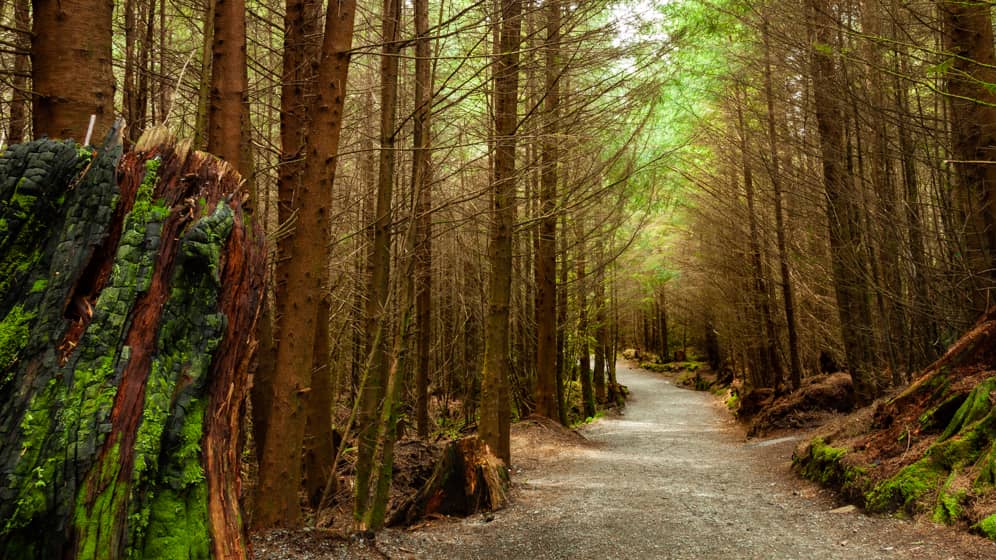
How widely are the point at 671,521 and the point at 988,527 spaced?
7.82 ft

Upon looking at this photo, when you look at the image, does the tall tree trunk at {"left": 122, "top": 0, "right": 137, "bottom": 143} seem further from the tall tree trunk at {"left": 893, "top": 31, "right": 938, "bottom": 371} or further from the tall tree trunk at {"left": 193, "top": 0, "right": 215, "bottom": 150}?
the tall tree trunk at {"left": 893, "top": 31, "right": 938, "bottom": 371}

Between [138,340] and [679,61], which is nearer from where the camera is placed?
[138,340]

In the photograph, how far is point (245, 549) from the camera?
7.48 ft

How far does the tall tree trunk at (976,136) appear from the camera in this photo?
6539 mm

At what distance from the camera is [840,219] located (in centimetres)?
935

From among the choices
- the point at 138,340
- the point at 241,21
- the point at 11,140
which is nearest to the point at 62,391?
the point at 138,340

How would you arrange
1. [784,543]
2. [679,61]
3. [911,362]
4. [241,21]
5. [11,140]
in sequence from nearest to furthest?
[241,21] → [784,543] → [11,140] → [911,362] → [679,61]

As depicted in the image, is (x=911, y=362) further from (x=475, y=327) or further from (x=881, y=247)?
(x=475, y=327)

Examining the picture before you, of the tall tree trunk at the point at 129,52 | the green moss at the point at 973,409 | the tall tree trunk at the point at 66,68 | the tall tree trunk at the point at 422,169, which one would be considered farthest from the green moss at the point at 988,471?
the tall tree trunk at the point at 129,52

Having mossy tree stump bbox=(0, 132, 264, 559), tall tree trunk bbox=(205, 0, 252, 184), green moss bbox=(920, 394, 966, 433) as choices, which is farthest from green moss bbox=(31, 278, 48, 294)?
green moss bbox=(920, 394, 966, 433)

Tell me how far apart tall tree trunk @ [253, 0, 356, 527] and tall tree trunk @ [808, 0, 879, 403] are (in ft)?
18.4

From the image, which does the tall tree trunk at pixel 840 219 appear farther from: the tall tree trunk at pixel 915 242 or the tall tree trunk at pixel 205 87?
the tall tree trunk at pixel 205 87

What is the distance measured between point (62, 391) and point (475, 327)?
13759 mm

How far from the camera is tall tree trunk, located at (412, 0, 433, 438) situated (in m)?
5.50
